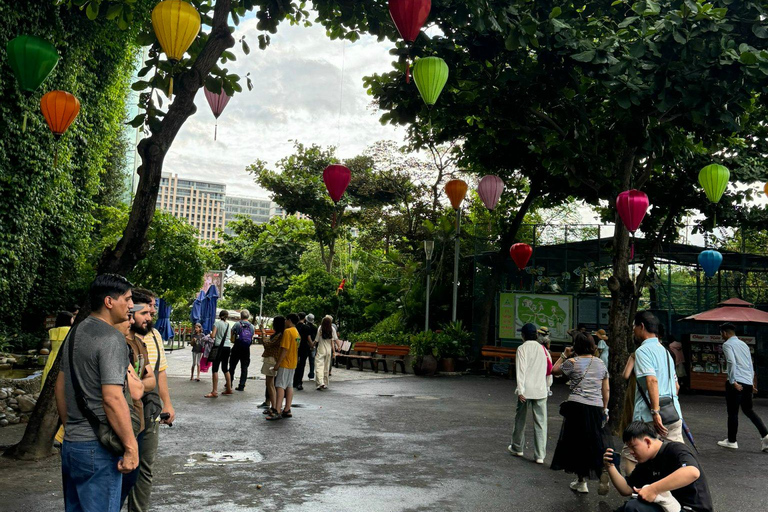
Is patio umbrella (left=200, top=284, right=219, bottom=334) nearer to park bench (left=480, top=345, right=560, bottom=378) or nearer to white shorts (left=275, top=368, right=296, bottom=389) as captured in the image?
park bench (left=480, top=345, right=560, bottom=378)

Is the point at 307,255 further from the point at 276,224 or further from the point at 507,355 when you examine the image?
the point at 507,355

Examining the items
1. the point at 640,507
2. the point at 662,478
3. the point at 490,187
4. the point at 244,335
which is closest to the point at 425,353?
the point at 490,187

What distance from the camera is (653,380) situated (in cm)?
595

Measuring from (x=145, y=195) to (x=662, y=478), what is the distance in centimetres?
609

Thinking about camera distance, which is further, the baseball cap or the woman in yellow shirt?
the baseball cap

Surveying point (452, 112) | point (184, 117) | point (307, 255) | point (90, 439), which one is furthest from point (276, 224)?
point (90, 439)

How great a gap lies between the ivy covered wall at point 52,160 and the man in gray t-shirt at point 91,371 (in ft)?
45.3

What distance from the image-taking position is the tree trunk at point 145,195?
734cm

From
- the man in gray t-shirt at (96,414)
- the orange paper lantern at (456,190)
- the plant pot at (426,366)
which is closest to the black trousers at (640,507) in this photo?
the man in gray t-shirt at (96,414)

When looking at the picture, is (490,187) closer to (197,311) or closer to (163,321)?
(197,311)

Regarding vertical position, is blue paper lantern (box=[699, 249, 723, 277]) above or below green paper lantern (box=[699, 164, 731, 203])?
below

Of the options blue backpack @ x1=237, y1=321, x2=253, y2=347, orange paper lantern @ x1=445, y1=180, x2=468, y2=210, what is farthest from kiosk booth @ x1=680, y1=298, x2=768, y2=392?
blue backpack @ x1=237, y1=321, x2=253, y2=347

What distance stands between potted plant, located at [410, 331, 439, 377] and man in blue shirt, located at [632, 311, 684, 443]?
555 inches

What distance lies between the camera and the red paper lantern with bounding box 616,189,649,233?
1060cm
